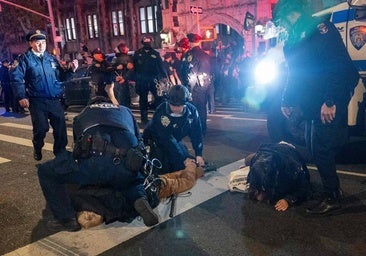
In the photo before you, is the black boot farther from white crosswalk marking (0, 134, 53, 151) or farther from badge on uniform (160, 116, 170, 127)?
white crosswalk marking (0, 134, 53, 151)

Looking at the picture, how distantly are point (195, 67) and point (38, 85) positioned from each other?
101 inches

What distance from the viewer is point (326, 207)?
11.4 ft

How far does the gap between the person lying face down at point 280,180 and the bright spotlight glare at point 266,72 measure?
212 centimetres

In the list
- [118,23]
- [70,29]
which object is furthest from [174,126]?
[70,29]

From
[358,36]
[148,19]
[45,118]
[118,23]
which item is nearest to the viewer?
[358,36]

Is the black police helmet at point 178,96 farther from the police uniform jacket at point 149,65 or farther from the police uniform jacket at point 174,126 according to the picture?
the police uniform jacket at point 149,65

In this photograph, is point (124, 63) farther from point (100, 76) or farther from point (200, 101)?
point (200, 101)

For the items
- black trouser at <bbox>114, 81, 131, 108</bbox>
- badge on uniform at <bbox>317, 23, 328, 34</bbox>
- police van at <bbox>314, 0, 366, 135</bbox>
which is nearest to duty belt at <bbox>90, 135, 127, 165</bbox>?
badge on uniform at <bbox>317, 23, 328, 34</bbox>

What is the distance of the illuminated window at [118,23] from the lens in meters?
33.0

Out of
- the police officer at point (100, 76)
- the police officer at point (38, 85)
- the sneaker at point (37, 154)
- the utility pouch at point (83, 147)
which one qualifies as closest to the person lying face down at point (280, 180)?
the utility pouch at point (83, 147)

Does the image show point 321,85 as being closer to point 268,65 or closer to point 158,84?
point 268,65

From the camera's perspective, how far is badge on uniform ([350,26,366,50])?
466cm

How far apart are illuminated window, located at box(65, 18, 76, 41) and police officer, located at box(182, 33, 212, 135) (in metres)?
34.2

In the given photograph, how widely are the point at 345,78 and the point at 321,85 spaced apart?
0.70 ft
